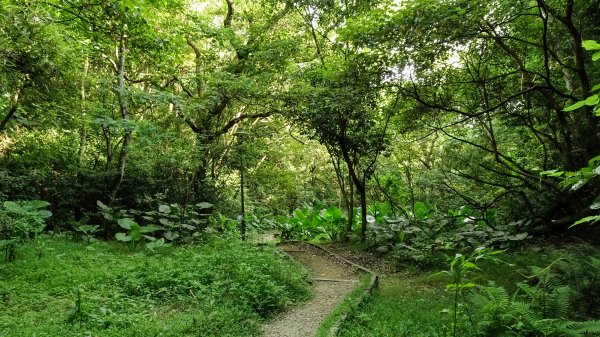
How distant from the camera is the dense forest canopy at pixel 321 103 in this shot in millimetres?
5738

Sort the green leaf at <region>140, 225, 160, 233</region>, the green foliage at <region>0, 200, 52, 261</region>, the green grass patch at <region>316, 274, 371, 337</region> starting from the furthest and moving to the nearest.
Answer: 1. the green leaf at <region>140, 225, 160, 233</region>
2. the green foliage at <region>0, 200, 52, 261</region>
3. the green grass patch at <region>316, 274, 371, 337</region>

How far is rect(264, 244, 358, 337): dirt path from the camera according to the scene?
4.74m

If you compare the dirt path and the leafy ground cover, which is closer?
the leafy ground cover

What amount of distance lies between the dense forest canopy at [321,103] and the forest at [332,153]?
0.21ft

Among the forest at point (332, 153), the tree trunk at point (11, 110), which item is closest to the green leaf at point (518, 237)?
the forest at point (332, 153)

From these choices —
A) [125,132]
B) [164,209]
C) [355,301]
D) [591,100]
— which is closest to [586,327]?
[591,100]

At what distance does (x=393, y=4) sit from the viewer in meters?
6.48

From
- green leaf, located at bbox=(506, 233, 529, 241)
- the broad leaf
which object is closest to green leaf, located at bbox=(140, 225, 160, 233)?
the broad leaf

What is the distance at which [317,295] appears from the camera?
6.28 meters

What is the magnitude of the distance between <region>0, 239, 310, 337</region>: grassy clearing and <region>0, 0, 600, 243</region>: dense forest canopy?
9.43 feet

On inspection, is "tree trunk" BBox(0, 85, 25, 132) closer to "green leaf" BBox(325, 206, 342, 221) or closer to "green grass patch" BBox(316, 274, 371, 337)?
"green grass patch" BBox(316, 274, 371, 337)

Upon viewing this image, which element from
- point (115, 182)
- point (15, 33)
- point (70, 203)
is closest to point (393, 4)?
point (15, 33)

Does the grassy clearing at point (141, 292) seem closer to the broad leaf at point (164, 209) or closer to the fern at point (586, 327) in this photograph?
the broad leaf at point (164, 209)

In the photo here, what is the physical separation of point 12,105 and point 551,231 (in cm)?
1169
